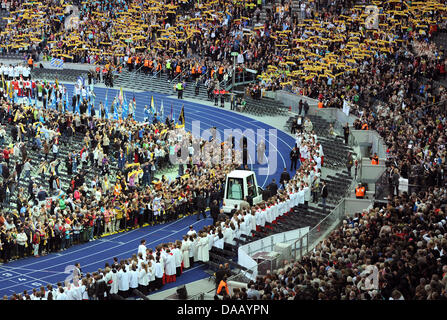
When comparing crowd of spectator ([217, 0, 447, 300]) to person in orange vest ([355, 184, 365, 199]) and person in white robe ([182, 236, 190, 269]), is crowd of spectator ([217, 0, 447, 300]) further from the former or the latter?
person in white robe ([182, 236, 190, 269])

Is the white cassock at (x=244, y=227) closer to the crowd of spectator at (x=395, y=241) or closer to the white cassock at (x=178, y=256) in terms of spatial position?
the white cassock at (x=178, y=256)

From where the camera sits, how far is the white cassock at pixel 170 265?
25.2m

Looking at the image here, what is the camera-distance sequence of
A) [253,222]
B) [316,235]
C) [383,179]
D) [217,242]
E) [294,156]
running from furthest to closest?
[294,156] < [383,179] < [253,222] < [217,242] < [316,235]

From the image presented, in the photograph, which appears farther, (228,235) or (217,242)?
(228,235)

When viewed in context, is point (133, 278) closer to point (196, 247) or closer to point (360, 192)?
point (196, 247)

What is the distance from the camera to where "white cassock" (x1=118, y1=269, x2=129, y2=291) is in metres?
23.8

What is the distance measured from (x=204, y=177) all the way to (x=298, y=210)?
4.62 meters

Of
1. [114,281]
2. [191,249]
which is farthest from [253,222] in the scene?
[114,281]

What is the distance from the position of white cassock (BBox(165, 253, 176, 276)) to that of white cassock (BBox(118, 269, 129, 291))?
5.89ft

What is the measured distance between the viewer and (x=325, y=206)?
31.0 metres

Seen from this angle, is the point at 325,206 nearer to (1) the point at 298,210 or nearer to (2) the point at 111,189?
(1) the point at 298,210

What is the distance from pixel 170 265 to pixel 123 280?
6.64ft

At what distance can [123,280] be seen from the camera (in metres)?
23.9
